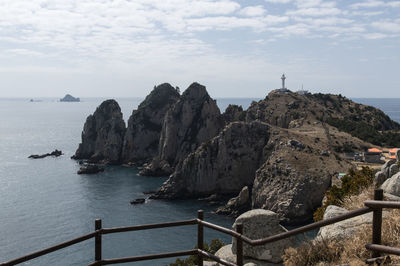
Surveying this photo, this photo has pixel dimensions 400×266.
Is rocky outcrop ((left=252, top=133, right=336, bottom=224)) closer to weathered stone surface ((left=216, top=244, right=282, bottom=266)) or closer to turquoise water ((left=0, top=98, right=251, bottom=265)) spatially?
turquoise water ((left=0, top=98, right=251, bottom=265))

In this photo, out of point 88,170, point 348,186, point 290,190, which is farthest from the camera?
point 88,170

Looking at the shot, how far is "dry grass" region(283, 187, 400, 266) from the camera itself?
31.6 feet

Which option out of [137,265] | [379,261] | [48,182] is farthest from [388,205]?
[48,182]

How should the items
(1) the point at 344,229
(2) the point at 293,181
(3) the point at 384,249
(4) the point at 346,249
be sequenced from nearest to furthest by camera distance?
(3) the point at 384,249
(4) the point at 346,249
(1) the point at 344,229
(2) the point at 293,181

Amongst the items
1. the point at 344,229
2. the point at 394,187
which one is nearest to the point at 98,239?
the point at 344,229

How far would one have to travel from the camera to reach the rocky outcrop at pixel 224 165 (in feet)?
341

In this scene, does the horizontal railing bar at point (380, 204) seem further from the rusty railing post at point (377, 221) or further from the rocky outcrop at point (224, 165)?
the rocky outcrop at point (224, 165)

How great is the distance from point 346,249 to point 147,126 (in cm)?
16106

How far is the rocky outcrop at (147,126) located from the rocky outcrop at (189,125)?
58.8 ft

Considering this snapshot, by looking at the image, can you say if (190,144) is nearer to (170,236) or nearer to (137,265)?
(170,236)

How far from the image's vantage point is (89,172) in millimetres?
130500

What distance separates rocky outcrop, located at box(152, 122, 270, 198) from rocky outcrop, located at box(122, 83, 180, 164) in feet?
172

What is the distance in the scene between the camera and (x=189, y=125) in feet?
475

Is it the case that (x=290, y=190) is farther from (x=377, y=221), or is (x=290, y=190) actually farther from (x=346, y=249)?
(x=377, y=221)
